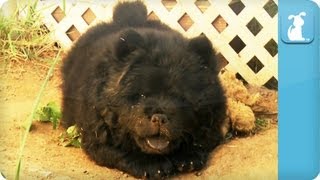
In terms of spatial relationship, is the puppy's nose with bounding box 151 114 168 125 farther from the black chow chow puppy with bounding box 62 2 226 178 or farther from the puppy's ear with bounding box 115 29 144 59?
the puppy's ear with bounding box 115 29 144 59

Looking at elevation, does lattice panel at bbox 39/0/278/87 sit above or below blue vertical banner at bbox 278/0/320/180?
above

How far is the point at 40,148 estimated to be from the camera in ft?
7.88

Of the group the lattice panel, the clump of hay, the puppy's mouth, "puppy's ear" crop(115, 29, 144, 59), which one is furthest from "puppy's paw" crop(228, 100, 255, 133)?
"puppy's ear" crop(115, 29, 144, 59)

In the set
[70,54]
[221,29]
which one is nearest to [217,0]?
[221,29]

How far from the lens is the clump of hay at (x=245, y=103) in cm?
235

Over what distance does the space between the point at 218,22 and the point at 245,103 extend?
0.34m

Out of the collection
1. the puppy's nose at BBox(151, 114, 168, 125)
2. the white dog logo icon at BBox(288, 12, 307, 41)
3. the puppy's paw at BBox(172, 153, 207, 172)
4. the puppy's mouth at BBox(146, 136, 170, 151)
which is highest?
the puppy's nose at BBox(151, 114, 168, 125)

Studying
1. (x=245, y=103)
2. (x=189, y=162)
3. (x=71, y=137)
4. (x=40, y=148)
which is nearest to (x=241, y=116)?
(x=245, y=103)

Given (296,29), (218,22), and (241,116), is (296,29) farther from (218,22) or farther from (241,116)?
(241,116)

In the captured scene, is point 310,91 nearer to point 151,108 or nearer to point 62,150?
point 151,108

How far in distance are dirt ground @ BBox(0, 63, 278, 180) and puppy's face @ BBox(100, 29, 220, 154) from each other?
8.2 inches

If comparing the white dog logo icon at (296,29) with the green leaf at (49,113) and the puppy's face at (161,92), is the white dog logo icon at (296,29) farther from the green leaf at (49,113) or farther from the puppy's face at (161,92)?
the green leaf at (49,113)

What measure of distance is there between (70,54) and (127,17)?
27 cm

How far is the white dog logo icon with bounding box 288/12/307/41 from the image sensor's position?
7.50 ft
